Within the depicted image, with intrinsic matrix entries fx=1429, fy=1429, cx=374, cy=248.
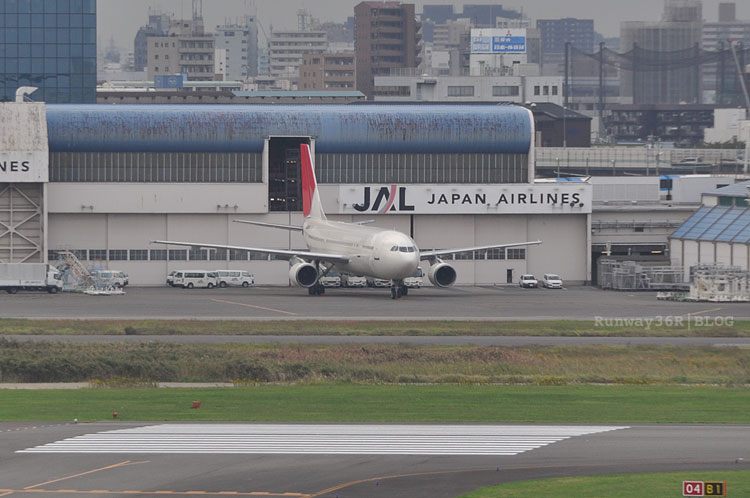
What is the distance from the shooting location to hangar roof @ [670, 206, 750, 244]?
112 meters

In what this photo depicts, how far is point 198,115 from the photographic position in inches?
4560

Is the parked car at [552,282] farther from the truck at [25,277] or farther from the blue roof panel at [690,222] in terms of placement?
the truck at [25,277]

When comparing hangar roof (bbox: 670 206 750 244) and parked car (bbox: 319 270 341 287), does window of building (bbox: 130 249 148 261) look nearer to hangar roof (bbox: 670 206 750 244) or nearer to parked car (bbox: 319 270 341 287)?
parked car (bbox: 319 270 341 287)

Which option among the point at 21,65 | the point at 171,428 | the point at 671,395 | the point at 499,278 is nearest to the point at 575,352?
the point at 671,395

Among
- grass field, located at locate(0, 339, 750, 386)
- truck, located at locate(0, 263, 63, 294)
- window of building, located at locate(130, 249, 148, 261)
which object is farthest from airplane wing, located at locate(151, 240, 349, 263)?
grass field, located at locate(0, 339, 750, 386)

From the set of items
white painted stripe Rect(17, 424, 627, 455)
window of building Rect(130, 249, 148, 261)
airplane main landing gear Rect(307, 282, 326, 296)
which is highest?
window of building Rect(130, 249, 148, 261)

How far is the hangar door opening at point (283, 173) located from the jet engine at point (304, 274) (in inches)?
597

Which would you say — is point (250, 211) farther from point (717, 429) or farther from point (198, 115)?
point (717, 429)

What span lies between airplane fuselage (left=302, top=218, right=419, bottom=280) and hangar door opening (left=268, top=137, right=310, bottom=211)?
986 cm

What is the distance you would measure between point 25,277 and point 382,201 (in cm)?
2931

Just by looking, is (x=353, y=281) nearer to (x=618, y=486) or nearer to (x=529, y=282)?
(x=529, y=282)

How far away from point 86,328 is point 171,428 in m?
32.5

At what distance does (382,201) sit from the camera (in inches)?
4584

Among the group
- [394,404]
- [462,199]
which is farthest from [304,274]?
[394,404]
